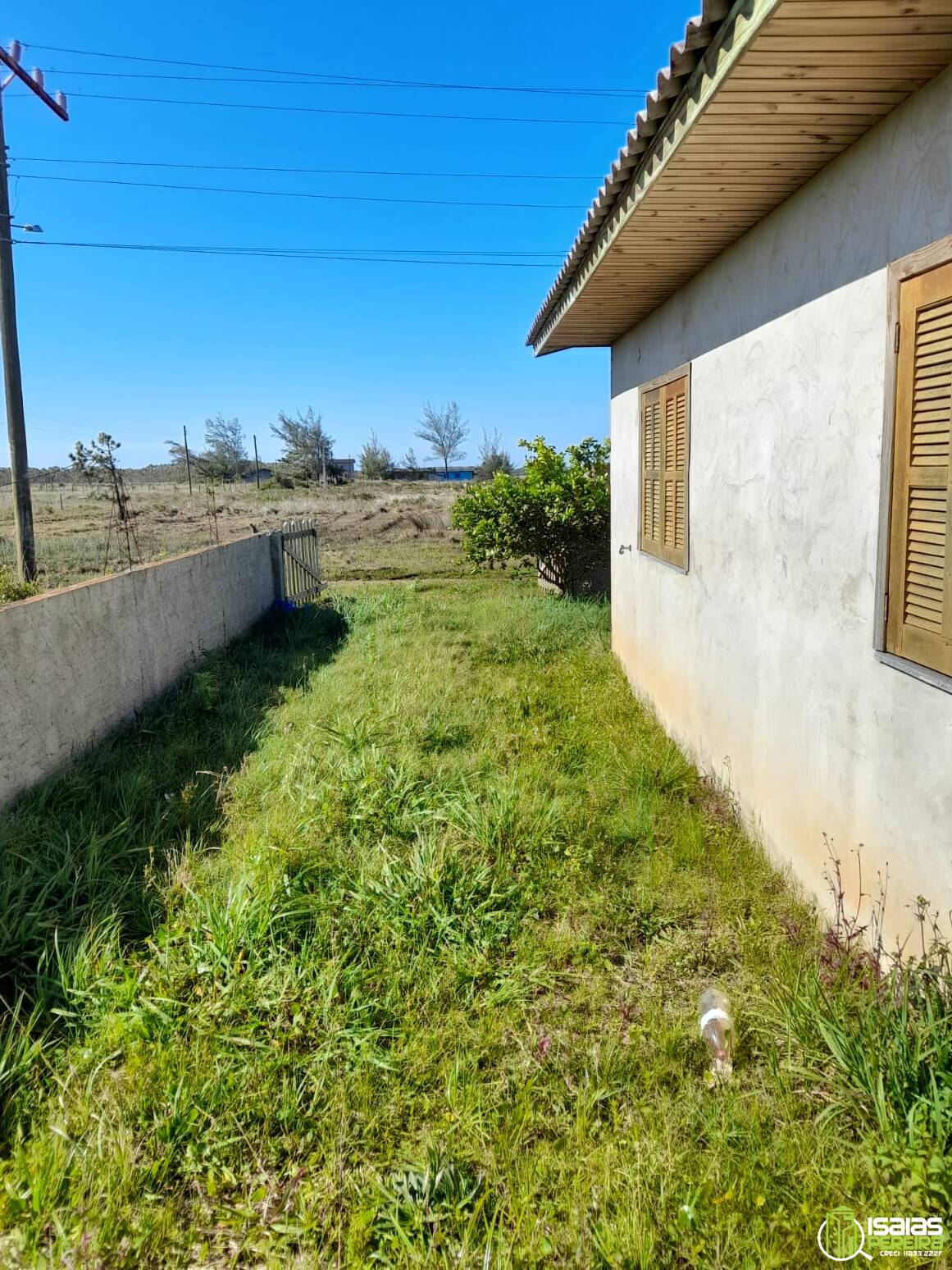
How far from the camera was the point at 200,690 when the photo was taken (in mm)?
6262

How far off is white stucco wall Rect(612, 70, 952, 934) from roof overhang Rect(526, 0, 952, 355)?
13 cm

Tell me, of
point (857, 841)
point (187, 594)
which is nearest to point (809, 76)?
point (857, 841)

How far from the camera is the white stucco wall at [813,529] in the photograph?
2494 mm

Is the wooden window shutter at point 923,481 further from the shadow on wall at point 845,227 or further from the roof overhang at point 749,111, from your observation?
the roof overhang at point 749,111

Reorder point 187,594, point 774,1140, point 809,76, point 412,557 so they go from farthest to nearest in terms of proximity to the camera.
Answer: point 412,557, point 187,594, point 809,76, point 774,1140

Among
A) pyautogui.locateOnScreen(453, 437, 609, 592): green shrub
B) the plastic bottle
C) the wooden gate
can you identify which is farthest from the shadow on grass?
pyautogui.locateOnScreen(453, 437, 609, 592): green shrub

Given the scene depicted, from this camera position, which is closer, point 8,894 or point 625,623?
point 8,894

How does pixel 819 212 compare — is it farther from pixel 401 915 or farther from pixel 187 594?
pixel 187 594

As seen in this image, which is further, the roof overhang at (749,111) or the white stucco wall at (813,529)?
the white stucco wall at (813,529)

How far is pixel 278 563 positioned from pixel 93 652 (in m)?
5.97

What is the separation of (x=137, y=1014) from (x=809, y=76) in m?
3.69

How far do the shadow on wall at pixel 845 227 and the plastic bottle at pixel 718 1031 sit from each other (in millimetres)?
2444

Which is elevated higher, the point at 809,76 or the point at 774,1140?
the point at 809,76

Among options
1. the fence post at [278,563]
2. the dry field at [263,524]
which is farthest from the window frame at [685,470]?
the fence post at [278,563]
